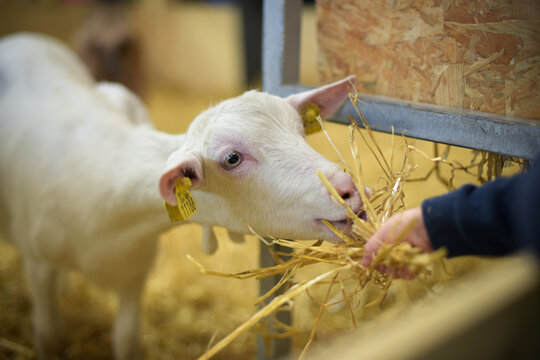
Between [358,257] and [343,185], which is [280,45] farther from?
[358,257]

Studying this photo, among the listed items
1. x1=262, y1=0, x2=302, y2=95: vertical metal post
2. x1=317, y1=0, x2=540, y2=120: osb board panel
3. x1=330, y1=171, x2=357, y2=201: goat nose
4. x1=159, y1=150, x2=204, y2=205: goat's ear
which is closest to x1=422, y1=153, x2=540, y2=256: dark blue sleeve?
x1=330, y1=171, x2=357, y2=201: goat nose

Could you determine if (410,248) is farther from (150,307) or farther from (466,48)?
(150,307)

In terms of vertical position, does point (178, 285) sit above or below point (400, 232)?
below

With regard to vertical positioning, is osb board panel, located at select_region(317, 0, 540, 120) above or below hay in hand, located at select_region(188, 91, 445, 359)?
above

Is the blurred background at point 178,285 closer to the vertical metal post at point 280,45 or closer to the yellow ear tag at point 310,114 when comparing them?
the vertical metal post at point 280,45

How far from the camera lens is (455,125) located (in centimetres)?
162

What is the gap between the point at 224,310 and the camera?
3121 millimetres

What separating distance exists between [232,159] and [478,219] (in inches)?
31.9

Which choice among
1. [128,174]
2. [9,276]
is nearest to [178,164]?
[128,174]

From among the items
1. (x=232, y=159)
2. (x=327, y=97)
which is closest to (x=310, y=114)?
(x=327, y=97)

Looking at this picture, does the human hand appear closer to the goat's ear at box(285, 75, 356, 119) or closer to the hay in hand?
the hay in hand

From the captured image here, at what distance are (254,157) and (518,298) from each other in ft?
3.61

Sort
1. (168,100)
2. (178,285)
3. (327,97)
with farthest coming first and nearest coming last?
(168,100) → (178,285) → (327,97)

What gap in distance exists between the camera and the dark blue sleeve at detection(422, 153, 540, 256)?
41.8 inches
